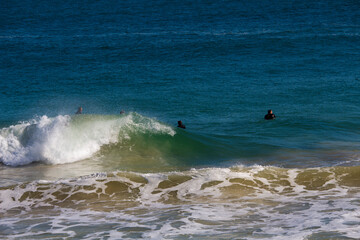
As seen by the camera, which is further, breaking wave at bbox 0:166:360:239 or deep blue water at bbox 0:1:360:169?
deep blue water at bbox 0:1:360:169

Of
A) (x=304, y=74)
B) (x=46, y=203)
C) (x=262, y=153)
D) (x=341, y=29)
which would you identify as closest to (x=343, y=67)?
(x=304, y=74)

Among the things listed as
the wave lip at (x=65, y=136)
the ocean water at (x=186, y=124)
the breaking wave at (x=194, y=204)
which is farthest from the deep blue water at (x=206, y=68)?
the breaking wave at (x=194, y=204)

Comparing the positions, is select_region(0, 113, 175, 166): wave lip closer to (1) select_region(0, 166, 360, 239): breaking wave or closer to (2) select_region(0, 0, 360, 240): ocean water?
(2) select_region(0, 0, 360, 240): ocean water

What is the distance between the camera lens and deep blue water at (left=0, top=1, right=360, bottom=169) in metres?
21.8

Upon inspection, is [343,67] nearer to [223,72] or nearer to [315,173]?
[223,72]

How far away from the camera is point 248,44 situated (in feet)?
130

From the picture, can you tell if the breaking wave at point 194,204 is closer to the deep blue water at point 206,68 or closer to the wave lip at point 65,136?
the wave lip at point 65,136

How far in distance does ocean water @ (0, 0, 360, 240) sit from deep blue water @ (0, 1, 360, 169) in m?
0.14

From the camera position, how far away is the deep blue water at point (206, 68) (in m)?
21.8

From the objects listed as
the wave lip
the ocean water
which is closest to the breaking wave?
the ocean water

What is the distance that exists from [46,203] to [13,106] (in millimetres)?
16765

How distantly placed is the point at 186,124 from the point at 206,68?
12.6 meters

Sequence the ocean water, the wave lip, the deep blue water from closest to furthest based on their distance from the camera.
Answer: the ocean water < the wave lip < the deep blue water

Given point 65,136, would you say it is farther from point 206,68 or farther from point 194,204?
point 206,68
